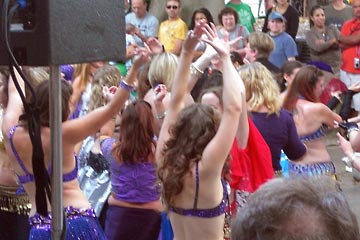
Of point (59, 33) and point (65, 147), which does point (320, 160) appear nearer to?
point (65, 147)

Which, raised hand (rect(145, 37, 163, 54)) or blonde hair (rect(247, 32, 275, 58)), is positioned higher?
raised hand (rect(145, 37, 163, 54))

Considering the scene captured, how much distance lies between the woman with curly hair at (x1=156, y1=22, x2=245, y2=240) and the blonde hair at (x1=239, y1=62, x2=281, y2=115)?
53.9 inches

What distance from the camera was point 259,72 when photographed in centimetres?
545

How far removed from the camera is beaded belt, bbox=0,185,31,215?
200 inches

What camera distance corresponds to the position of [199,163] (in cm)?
386

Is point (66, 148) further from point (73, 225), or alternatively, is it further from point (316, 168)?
point (316, 168)

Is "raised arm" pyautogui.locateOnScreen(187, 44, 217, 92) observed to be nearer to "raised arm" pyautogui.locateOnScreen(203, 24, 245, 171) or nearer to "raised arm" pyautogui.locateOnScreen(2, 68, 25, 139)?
"raised arm" pyautogui.locateOnScreen(203, 24, 245, 171)

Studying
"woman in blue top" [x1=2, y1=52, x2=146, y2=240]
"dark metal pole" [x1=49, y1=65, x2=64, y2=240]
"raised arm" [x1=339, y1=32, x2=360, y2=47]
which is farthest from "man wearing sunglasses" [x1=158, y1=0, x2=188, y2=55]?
"dark metal pole" [x1=49, y1=65, x2=64, y2=240]

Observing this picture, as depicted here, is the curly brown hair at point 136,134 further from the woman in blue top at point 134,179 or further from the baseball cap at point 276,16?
the baseball cap at point 276,16

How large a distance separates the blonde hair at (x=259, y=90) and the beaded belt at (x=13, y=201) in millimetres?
1710

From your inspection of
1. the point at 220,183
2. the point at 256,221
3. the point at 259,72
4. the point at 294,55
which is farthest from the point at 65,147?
the point at 294,55

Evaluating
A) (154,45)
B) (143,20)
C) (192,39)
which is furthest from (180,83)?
(143,20)

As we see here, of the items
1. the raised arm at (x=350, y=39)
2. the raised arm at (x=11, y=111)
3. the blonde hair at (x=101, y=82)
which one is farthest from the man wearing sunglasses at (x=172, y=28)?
the raised arm at (x=11, y=111)

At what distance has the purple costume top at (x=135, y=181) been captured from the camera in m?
4.94
